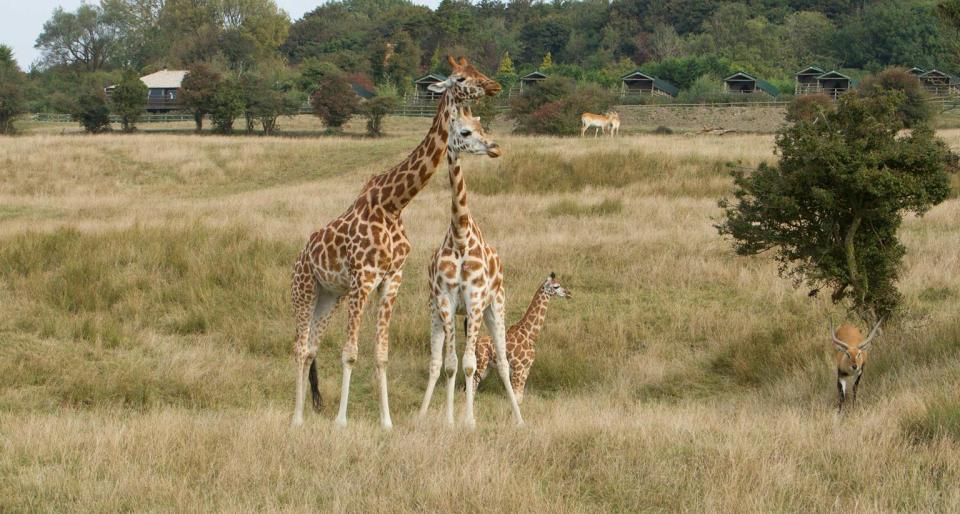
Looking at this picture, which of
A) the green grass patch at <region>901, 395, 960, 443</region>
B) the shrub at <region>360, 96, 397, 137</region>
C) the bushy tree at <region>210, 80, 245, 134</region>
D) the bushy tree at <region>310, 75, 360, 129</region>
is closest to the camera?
the green grass patch at <region>901, 395, 960, 443</region>

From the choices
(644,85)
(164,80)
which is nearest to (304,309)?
(644,85)

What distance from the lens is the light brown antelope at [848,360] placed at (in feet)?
30.9

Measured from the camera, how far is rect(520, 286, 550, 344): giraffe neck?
12.2 meters

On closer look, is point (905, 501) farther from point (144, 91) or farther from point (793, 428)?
point (144, 91)

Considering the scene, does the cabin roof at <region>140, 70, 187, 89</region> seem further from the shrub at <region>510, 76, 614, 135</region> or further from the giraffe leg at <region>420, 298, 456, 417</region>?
the giraffe leg at <region>420, 298, 456, 417</region>

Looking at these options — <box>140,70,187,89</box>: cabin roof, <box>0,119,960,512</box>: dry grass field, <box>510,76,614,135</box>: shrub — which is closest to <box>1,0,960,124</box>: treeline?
<box>140,70,187,89</box>: cabin roof

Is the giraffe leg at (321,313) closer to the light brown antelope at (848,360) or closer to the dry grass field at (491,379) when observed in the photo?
the dry grass field at (491,379)

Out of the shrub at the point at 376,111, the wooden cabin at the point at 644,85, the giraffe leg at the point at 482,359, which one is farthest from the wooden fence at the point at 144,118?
the giraffe leg at the point at 482,359

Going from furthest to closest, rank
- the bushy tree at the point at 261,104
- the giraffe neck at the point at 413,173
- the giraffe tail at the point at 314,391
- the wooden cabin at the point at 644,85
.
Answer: the wooden cabin at the point at 644,85, the bushy tree at the point at 261,104, the giraffe tail at the point at 314,391, the giraffe neck at the point at 413,173

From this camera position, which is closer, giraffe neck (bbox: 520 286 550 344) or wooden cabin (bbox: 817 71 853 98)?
giraffe neck (bbox: 520 286 550 344)

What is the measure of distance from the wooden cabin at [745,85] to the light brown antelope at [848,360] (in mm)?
69672

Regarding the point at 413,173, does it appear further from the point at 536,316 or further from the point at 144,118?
the point at 144,118

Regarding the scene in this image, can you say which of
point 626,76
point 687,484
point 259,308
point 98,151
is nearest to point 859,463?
point 687,484

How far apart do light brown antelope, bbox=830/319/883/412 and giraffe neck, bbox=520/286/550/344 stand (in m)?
3.69
